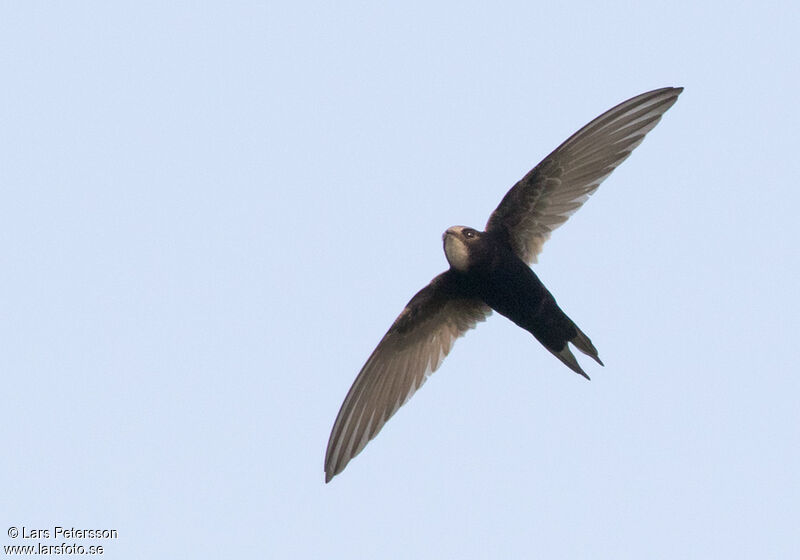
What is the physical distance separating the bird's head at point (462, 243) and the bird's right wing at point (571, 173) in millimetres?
324

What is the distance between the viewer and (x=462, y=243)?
8.71 meters

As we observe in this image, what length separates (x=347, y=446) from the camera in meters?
9.31

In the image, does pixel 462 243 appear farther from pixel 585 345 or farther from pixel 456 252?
pixel 585 345

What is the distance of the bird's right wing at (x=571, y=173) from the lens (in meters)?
8.66

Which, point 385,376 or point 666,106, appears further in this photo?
point 385,376

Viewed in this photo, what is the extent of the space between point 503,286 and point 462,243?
427mm

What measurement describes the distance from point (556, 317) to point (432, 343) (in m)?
1.20

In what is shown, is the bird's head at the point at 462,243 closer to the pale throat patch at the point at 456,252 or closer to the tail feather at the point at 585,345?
the pale throat patch at the point at 456,252

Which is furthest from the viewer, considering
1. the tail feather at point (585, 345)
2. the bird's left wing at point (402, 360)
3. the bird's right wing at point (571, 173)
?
the bird's left wing at point (402, 360)

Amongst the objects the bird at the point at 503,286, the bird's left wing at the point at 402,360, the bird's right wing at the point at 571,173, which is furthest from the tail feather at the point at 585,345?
the bird's left wing at the point at 402,360

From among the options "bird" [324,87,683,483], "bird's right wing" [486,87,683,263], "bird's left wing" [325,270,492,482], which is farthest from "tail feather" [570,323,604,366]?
"bird's left wing" [325,270,492,482]

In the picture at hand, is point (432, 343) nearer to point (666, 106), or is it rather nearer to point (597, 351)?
point (597, 351)

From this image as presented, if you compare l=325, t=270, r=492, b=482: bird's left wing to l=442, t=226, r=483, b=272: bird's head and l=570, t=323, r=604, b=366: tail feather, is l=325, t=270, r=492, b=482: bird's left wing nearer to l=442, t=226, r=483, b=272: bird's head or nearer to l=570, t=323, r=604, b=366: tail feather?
l=442, t=226, r=483, b=272: bird's head

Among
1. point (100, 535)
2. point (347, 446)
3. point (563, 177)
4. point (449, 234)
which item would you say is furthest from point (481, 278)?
point (100, 535)
